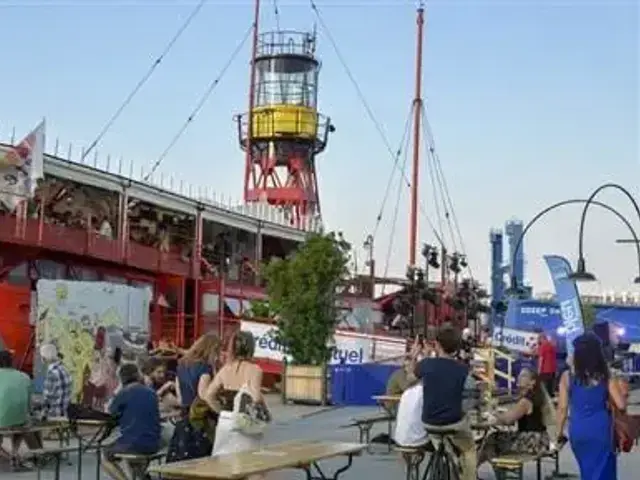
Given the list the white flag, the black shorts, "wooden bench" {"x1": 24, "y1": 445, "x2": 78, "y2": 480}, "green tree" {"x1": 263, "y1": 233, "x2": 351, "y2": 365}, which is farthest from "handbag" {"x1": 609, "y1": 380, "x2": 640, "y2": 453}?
the white flag

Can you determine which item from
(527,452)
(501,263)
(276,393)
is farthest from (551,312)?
(527,452)

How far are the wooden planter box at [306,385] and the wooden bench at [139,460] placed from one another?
16.2m

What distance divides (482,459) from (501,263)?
143 ft

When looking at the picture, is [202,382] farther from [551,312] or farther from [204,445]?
[551,312]

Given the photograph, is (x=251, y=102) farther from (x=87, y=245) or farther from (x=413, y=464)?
(x=413, y=464)

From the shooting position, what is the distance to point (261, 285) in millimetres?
41531

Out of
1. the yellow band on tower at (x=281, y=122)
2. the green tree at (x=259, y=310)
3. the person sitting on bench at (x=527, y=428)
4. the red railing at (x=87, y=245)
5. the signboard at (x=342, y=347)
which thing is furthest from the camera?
the yellow band on tower at (x=281, y=122)

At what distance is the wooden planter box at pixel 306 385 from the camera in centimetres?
2678

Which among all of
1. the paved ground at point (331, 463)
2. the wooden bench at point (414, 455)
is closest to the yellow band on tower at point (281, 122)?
the paved ground at point (331, 463)

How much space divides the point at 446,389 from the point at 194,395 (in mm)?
2161

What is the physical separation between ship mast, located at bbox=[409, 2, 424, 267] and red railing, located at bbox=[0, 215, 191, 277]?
13.0m

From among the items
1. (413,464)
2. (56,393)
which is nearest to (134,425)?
(413,464)

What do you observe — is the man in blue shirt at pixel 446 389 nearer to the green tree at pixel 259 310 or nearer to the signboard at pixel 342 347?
the signboard at pixel 342 347

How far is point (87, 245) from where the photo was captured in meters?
31.7
